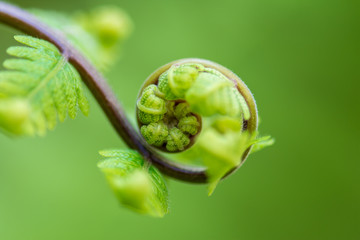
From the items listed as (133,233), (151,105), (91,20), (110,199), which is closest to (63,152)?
(110,199)

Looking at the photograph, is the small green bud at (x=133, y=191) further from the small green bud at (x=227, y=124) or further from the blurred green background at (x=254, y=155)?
the blurred green background at (x=254, y=155)

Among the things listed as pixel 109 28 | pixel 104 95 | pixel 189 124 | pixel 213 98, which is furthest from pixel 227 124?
pixel 109 28

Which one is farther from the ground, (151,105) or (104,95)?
(104,95)

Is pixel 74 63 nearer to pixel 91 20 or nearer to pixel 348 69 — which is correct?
pixel 91 20

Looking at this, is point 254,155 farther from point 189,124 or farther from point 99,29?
point 189,124

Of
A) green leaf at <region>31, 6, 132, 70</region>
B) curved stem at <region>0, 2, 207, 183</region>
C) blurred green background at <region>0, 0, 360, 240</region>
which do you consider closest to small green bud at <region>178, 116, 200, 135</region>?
curved stem at <region>0, 2, 207, 183</region>

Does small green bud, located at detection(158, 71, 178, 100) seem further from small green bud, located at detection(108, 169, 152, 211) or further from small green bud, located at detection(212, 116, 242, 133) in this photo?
small green bud, located at detection(108, 169, 152, 211)
